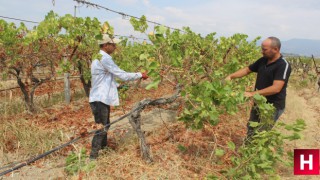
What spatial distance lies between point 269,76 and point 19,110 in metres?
6.07

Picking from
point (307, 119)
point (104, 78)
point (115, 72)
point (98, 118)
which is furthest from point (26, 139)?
point (307, 119)

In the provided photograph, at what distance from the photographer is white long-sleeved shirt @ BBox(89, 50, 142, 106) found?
12.5ft

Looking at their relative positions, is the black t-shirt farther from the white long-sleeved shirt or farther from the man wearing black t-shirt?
the white long-sleeved shirt

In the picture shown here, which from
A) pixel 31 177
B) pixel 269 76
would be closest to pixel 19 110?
pixel 31 177

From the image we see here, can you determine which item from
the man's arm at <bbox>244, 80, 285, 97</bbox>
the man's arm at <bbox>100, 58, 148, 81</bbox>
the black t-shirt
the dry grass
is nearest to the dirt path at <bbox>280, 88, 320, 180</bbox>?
the black t-shirt

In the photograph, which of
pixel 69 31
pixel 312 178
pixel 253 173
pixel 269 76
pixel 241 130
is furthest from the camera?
pixel 69 31

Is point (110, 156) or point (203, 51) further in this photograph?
point (203, 51)

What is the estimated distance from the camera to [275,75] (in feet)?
12.3

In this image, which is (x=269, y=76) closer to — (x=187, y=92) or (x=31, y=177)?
(x=187, y=92)

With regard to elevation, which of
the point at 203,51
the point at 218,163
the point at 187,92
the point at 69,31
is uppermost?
the point at 69,31

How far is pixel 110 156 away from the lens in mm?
4090

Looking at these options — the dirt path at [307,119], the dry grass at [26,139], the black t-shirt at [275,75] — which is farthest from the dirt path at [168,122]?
the black t-shirt at [275,75]

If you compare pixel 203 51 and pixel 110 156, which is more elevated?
pixel 203 51

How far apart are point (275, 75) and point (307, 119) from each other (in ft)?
17.2
